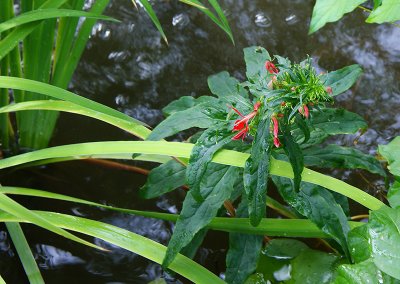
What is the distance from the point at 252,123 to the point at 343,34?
1360mm

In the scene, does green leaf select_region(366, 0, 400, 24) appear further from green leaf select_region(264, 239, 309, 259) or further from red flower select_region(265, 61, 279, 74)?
green leaf select_region(264, 239, 309, 259)

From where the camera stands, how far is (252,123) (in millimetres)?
1174

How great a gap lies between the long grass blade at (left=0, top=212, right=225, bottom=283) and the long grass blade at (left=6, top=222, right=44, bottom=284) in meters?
0.13

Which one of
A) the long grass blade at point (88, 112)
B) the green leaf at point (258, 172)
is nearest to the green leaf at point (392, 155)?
the green leaf at point (258, 172)

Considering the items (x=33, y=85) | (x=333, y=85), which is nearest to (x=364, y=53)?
(x=333, y=85)

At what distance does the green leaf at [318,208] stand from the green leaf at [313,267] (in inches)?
7.5

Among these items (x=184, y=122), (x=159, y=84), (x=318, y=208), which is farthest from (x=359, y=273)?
(x=159, y=84)

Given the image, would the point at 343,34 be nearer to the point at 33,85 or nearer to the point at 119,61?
the point at 119,61

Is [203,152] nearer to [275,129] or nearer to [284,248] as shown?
[275,129]

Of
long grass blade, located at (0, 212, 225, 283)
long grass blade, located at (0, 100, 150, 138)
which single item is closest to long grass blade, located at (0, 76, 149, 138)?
long grass blade, located at (0, 100, 150, 138)

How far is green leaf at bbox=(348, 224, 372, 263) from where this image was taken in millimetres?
1194

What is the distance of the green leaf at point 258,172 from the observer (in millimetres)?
1153

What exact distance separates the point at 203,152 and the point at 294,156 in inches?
8.1

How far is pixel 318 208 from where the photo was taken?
1300 mm
